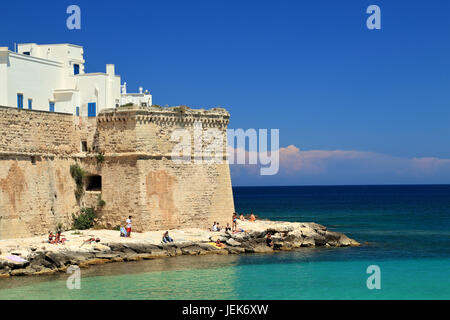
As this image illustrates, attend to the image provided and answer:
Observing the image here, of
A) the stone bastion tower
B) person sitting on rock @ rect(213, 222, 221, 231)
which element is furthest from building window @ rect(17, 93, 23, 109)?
person sitting on rock @ rect(213, 222, 221, 231)

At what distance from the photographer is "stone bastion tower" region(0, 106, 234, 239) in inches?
965

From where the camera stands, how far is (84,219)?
1033 inches

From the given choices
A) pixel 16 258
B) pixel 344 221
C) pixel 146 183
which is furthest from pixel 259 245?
pixel 344 221

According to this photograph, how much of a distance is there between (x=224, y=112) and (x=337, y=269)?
8.80m

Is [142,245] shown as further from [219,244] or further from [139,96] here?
[139,96]

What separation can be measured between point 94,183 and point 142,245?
16.1 feet

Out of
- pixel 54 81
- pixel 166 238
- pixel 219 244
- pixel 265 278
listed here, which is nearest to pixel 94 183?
pixel 54 81

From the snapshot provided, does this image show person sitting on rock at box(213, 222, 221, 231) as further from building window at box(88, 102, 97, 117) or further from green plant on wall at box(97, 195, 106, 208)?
building window at box(88, 102, 97, 117)

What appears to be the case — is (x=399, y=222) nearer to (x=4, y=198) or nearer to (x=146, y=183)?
(x=146, y=183)

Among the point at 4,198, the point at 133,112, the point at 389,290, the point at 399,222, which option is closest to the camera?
the point at 389,290

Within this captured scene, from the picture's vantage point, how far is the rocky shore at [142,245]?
826 inches

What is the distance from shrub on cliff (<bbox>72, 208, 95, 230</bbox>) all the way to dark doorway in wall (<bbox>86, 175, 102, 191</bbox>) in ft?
3.39

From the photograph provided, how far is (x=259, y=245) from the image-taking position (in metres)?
A: 26.5

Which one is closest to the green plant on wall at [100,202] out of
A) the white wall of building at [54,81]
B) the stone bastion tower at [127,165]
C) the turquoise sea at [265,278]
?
the stone bastion tower at [127,165]
